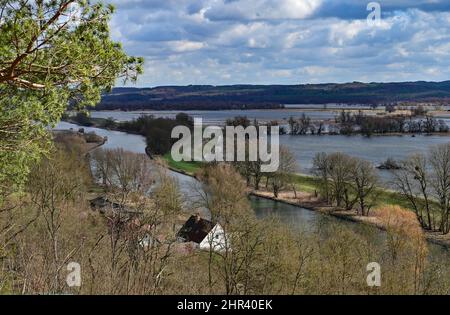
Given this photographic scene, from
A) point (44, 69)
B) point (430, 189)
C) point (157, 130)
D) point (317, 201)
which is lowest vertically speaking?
point (317, 201)

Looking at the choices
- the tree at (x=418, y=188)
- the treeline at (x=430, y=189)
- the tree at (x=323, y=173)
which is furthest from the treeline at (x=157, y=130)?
the treeline at (x=430, y=189)

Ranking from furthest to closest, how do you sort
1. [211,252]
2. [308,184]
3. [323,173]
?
[308,184], [323,173], [211,252]

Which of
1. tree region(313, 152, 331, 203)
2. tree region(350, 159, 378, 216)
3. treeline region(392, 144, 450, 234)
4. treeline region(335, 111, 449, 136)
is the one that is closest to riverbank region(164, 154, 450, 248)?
tree region(313, 152, 331, 203)

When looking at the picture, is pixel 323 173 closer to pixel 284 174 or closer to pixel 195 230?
pixel 284 174

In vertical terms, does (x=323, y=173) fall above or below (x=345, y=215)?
above

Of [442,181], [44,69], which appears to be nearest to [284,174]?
[442,181]

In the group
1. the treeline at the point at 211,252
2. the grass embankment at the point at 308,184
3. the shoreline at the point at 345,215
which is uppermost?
the treeline at the point at 211,252

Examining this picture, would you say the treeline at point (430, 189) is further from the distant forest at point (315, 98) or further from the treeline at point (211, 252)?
the distant forest at point (315, 98)
